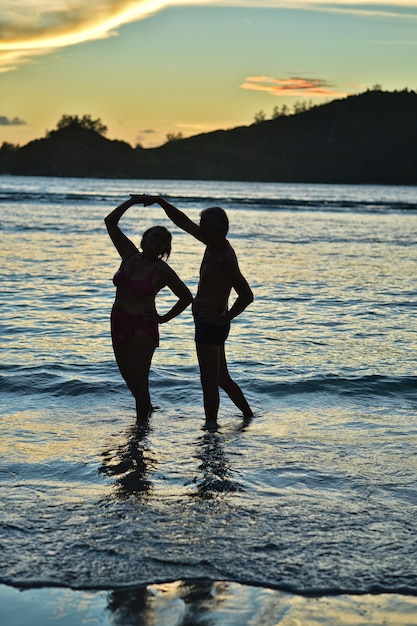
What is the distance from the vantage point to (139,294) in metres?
6.35

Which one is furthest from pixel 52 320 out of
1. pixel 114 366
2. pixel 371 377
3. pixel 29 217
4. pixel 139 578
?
pixel 29 217

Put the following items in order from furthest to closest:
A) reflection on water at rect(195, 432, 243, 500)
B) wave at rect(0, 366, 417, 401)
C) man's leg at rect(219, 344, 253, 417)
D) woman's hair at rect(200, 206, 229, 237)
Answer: wave at rect(0, 366, 417, 401) < man's leg at rect(219, 344, 253, 417) < woman's hair at rect(200, 206, 229, 237) < reflection on water at rect(195, 432, 243, 500)

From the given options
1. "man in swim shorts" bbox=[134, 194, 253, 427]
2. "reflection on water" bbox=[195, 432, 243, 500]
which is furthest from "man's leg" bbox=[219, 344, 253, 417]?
"reflection on water" bbox=[195, 432, 243, 500]

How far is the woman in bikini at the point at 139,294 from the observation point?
631 cm

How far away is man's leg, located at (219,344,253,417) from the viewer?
22.3 feet

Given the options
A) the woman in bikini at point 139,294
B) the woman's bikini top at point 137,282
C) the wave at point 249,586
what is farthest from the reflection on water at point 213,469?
the woman's bikini top at point 137,282

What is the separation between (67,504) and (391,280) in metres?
14.6

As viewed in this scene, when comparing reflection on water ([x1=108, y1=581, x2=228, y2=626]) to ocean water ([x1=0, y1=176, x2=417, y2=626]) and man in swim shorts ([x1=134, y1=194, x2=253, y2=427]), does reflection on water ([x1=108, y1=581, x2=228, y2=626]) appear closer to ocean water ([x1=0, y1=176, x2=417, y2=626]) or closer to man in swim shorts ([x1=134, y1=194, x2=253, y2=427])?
ocean water ([x1=0, y1=176, x2=417, y2=626])

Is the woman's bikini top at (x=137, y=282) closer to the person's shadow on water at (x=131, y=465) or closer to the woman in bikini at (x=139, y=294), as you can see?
the woman in bikini at (x=139, y=294)

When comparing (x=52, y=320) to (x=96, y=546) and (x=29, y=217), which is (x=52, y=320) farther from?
(x=29, y=217)

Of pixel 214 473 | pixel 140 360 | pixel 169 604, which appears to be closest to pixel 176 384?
pixel 140 360

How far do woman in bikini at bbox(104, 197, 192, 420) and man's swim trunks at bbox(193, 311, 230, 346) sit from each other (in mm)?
187

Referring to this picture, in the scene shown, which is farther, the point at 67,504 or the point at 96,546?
the point at 67,504

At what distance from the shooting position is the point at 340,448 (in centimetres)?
616
